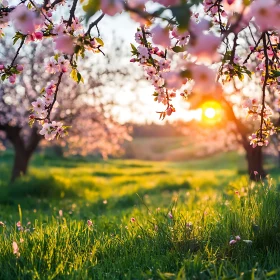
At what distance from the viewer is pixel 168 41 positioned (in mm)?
2898

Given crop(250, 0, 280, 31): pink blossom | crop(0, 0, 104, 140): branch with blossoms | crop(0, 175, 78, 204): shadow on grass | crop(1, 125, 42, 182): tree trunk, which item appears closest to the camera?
crop(250, 0, 280, 31): pink blossom

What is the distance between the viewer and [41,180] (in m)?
12.3

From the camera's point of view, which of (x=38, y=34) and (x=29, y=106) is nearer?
(x=38, y=34)

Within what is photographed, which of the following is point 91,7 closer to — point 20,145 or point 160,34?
point 160,34

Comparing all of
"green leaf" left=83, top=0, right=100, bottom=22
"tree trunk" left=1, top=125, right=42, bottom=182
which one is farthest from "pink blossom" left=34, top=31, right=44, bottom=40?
"tree trunk" left=1, top=125, right=42, bottom=182

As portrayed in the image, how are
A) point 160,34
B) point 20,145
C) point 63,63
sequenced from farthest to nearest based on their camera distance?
point 20,145 → point 63,63 → point 160,34

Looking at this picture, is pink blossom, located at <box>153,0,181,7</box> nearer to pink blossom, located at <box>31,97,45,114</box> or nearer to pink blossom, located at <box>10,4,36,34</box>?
pink blossom, located at <box>10,4,36,34</box>

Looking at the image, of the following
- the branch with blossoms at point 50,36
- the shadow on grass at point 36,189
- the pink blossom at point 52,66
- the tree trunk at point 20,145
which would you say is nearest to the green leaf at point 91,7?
the branch with blossoms at point 50,36

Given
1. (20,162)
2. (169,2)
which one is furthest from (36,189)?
(169,2)

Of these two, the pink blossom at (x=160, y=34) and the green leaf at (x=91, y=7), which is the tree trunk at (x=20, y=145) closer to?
the pink blossom at (x=160, y=34)

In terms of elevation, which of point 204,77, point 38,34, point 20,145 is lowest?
point 20,145

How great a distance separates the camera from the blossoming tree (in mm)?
2445

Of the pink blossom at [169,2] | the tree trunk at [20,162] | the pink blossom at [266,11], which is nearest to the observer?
the pink blossom at [266,11]

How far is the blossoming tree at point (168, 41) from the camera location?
245cm
